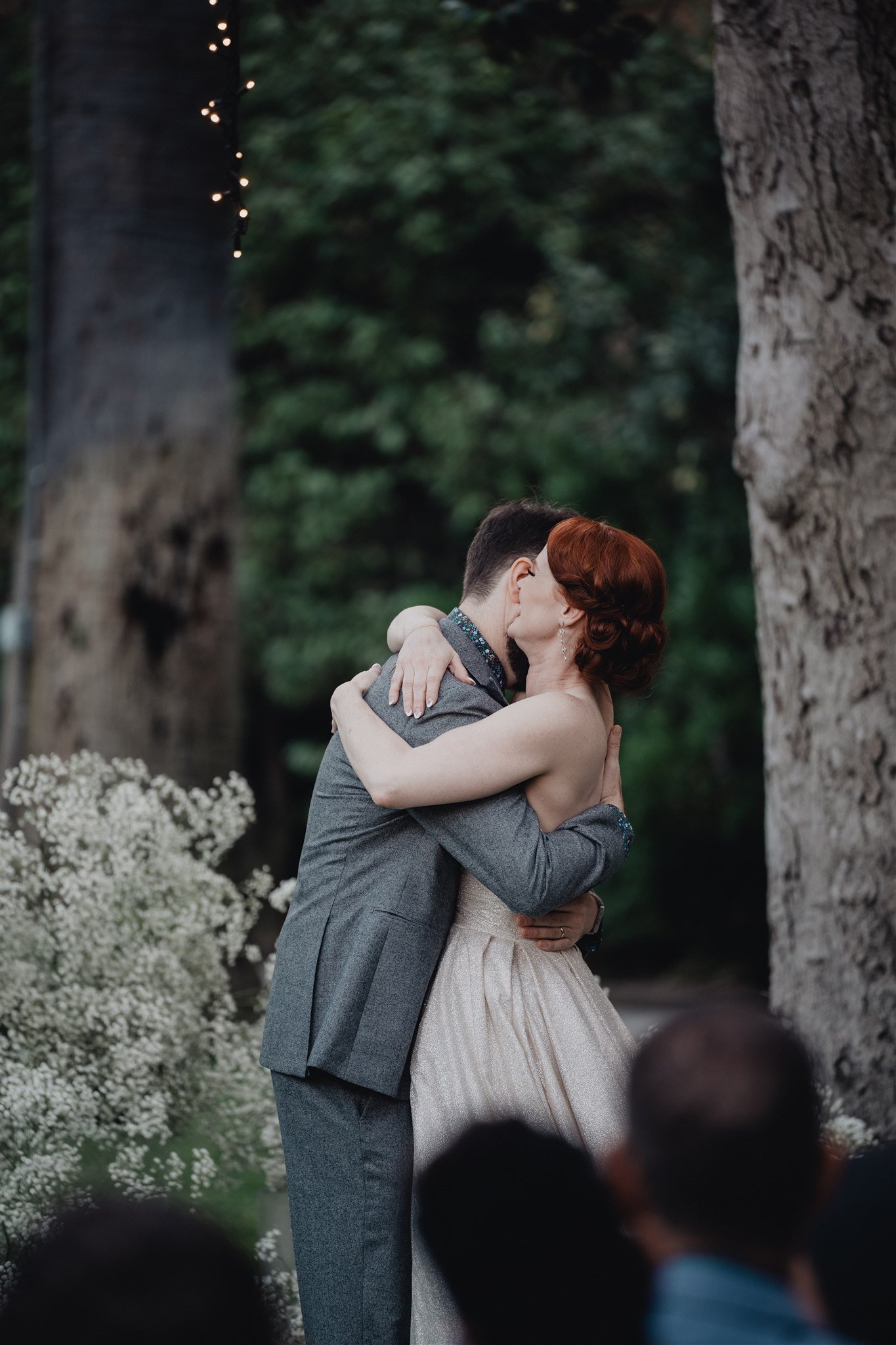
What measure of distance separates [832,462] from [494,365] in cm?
816

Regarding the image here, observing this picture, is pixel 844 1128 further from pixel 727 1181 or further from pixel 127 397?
pixel 127 397

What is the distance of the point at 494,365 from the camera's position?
11.3 m

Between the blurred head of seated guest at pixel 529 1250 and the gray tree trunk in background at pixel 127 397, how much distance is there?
362cm

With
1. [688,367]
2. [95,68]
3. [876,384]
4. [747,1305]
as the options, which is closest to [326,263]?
[688,367]

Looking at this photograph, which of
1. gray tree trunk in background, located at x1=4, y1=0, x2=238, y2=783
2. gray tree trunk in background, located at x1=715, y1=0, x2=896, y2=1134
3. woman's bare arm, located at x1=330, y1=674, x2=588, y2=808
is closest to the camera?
woman's bare arm, located at x1=330, y1=674, x2=588, y2=808

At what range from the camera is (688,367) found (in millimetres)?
9664

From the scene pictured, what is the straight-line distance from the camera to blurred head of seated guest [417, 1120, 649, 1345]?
154 cm

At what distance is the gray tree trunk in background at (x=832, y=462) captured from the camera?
3402mm

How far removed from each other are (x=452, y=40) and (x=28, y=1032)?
10.00m

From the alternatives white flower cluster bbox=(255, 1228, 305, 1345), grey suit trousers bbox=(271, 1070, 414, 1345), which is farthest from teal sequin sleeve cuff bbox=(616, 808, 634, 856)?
white flower cluster bbox=(255, 1228, 305, 1345)

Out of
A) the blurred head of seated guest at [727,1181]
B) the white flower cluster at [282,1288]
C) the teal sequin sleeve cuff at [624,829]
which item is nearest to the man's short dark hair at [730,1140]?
the blurred head of seated guest at [727,1181]

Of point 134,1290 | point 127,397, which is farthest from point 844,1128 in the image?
point 127,397

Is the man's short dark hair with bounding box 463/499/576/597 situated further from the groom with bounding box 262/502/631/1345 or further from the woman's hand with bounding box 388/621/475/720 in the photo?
the groom with bounding box 262/502/631/1345

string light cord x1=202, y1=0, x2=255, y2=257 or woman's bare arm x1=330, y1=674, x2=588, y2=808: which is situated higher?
string light cord x1=202, y1=0, x2=255, y2=257
